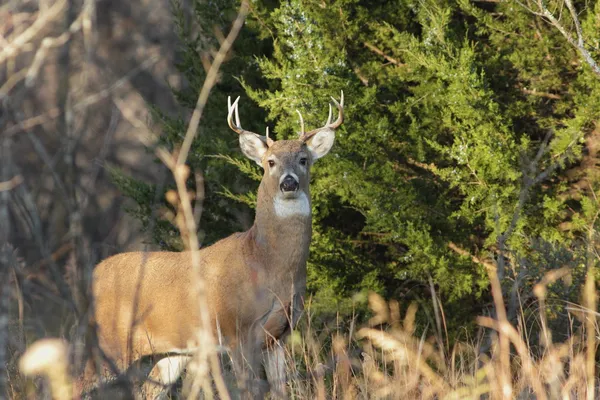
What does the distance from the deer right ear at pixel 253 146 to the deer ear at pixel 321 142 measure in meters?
0.36

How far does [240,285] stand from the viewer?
253 inches

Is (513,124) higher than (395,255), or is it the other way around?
(513,124)

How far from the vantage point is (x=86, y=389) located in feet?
16.9

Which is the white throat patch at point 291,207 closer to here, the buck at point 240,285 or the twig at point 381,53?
the buck at point 240,285

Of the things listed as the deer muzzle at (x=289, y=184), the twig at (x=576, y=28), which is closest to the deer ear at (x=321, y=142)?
the deer muzzle at (x=289, y=184)

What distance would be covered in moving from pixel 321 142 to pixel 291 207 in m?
0.73

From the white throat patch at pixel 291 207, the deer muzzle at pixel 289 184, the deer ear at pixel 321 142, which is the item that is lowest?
the white throat patch at pixel 291 207

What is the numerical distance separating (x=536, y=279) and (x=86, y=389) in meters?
3.67

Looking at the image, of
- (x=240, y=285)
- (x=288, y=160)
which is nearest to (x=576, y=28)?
(x=288, y=160)

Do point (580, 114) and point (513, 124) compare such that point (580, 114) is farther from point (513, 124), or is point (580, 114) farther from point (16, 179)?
point (16, 179)

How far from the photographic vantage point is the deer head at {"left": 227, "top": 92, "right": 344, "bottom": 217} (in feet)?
22.2

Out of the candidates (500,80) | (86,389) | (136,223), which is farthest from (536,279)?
(136,223)

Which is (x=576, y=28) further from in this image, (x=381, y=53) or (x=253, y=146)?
(x=253, y=146)

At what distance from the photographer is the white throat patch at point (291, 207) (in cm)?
678
